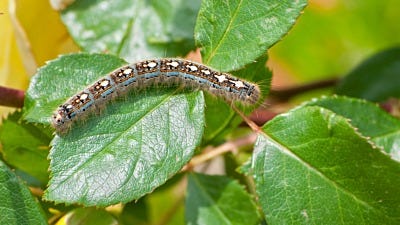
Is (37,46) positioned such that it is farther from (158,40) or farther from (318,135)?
(318,135)

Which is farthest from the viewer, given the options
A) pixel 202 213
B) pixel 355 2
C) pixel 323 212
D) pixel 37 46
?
pixel 355 2

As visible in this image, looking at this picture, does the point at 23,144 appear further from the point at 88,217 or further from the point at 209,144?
the point at 209,144

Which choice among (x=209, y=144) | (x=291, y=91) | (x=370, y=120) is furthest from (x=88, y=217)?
(x=291, y=91)

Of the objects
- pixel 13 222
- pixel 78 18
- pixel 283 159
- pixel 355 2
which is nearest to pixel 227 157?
pixel 283 159

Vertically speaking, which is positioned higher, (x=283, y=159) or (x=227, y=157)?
(x=283, y=159)

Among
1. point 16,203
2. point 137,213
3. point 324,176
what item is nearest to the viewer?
point 16,203

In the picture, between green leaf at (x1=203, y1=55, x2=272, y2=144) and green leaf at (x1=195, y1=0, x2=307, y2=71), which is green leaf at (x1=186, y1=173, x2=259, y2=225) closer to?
green leaf at (x1=203, y1=55, x2=272, y2=144)
